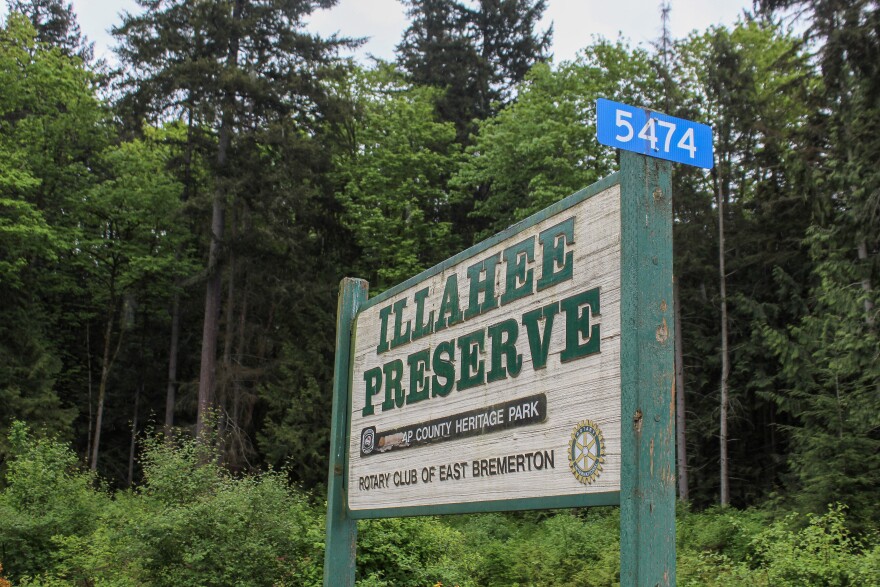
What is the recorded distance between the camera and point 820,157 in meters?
20.0

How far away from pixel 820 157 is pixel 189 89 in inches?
663

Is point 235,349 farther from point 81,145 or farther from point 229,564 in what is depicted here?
point 229,564

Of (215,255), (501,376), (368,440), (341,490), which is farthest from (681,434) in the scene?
(501,376)

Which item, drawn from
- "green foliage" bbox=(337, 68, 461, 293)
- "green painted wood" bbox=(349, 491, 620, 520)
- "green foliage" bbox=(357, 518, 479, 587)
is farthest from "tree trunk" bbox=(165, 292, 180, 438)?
"green painted wood" bbox=(349, 491, 620, 520)

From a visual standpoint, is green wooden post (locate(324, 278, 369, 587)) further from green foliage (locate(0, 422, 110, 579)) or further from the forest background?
the forest background

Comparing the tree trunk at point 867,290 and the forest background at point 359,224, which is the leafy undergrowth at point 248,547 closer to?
the forest background at point 359,224

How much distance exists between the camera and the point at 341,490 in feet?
17.3

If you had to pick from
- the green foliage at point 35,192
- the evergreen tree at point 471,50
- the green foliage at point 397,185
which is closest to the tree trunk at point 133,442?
the green foliage at point 35,192

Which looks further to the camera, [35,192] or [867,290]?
[35,192]

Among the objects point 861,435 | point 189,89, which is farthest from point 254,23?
point 861,435

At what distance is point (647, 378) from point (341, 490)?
2.70 metres

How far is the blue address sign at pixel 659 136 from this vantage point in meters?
3.15

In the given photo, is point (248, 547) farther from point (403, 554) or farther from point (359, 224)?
point (359, 224)

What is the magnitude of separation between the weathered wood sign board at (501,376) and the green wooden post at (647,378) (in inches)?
3.0
